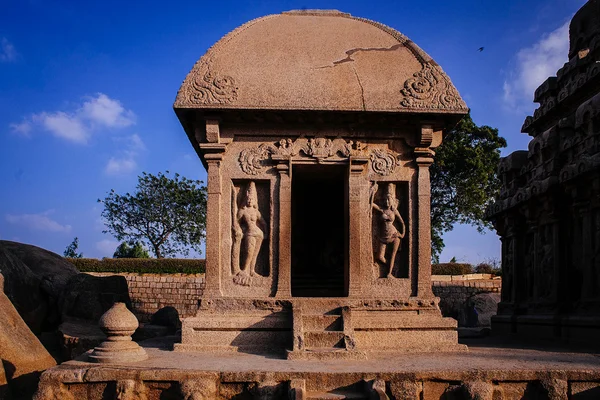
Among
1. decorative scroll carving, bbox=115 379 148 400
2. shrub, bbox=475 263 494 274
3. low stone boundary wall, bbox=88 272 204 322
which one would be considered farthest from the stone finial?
shrub, bbox=475 263 494 274

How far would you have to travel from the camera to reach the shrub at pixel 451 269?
92.3 feet

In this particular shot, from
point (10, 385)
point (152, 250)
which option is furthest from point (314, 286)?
point (152, 250)

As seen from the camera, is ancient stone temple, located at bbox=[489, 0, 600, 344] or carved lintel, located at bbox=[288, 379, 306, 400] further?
ancient stone temple, located at bbox=[489, 0, 600, 344]

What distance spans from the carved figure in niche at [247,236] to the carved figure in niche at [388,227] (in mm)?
1993

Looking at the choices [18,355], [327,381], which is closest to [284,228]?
[327,381]

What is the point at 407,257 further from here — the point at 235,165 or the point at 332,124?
the point at 235,165

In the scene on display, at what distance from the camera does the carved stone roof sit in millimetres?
9578

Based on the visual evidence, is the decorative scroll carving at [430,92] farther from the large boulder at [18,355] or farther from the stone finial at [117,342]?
the large boulder at [18,355]

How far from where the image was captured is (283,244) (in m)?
9.70

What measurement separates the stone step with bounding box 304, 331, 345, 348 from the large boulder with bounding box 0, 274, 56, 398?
14.7 feet

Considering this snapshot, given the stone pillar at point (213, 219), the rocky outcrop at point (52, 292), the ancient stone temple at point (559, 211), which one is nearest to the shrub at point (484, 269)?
the ancient stone temple at point (559, 211)

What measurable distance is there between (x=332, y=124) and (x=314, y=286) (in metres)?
4.51

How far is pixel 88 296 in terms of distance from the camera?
1464cm

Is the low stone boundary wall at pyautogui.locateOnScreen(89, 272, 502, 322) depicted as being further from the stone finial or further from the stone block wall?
the stone finial
